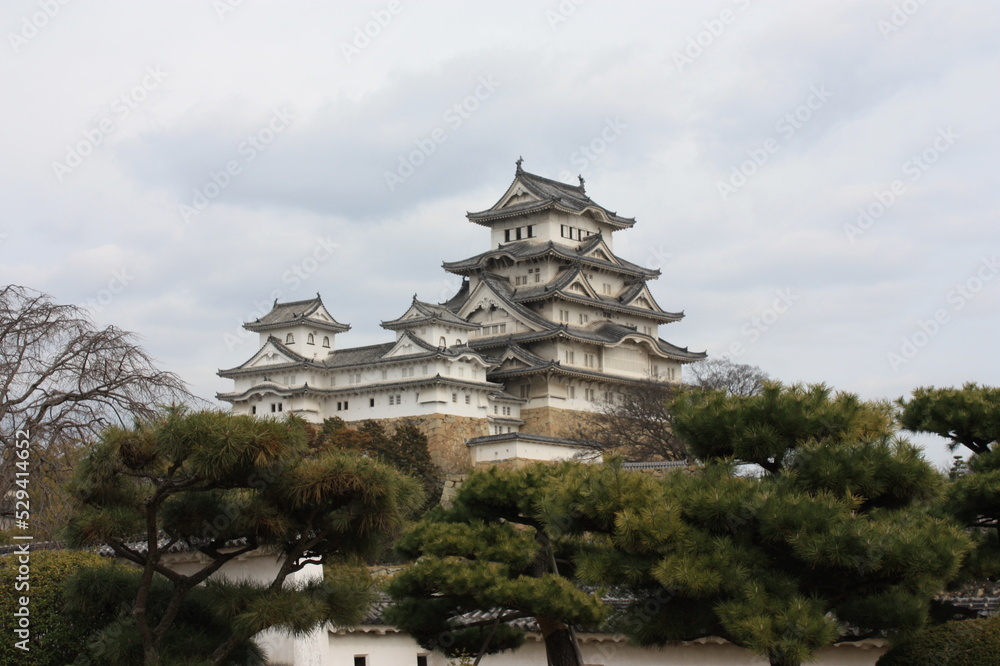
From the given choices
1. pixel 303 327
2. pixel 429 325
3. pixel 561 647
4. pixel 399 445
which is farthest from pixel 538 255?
pixel 561 647

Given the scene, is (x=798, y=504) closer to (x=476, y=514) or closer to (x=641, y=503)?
(x=641, y=503)

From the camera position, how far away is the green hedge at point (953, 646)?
1412 cm

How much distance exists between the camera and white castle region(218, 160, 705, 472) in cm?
4947

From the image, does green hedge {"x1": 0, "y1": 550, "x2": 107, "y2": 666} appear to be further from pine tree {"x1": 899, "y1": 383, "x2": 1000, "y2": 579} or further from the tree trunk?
pine tree {"x1": 899, "y1": 383, "x2": 1000, "y2": 579}

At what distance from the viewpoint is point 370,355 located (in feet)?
170

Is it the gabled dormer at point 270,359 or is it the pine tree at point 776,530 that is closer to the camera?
the pine tree at point 776,530

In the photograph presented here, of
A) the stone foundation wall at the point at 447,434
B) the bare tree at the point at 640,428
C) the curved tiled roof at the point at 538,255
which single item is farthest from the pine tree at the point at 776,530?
the curved tiled roof at the point at 538,255

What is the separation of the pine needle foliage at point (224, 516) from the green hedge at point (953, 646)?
6824mm

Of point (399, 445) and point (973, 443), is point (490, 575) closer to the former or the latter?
point (973, 443)

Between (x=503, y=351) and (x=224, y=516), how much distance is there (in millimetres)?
41600

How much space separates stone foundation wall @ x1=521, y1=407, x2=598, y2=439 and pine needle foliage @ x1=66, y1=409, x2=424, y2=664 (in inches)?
1516

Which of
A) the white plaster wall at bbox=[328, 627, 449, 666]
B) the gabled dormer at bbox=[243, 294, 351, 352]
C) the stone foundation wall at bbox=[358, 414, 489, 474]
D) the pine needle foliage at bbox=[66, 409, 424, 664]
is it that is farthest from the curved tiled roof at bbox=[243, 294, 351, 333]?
the pine needle foliage at bbox=[66, 409, 424, 664]

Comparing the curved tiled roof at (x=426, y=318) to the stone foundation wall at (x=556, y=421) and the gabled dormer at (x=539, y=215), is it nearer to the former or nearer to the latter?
the stone foundation wall at (x=556, y=421)

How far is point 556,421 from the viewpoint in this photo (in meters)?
52.2
